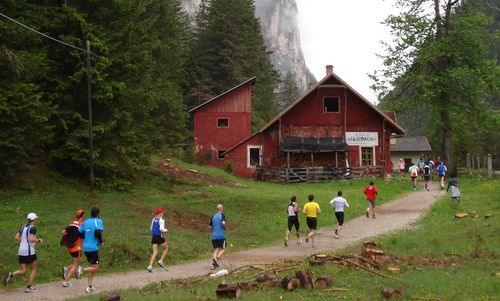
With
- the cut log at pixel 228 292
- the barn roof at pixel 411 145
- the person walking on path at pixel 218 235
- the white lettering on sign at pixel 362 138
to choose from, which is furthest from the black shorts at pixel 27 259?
the barn roof at pixel 411 145

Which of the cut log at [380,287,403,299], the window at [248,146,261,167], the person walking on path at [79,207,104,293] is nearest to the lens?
the cut log at [380,287,403,299]

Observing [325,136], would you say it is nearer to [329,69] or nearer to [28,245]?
[329,69]

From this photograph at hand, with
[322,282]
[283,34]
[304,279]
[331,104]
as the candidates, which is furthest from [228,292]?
[283,34]

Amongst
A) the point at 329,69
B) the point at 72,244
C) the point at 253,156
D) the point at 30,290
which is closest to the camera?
the point at 30,290

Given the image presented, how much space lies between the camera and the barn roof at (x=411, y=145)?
229ft

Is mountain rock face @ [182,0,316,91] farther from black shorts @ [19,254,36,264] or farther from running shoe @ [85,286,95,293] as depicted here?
running shoe @ [85,286,95,293]

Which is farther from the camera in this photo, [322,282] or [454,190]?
[454,190]

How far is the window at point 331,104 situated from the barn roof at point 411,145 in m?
31.3

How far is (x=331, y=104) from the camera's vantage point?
133 feet

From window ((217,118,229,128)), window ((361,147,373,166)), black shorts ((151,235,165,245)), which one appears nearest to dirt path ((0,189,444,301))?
black shorts ((151,235,165,245))

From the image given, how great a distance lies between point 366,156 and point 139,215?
24.1m

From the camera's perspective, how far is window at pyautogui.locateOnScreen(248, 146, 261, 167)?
41072 mm

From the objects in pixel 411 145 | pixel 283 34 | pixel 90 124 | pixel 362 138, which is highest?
pixel 283 34

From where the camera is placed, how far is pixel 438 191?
30344 mm
